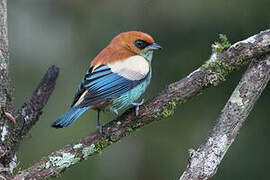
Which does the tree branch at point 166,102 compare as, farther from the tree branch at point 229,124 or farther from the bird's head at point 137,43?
the bird's head at point 137,43

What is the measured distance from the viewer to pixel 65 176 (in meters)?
A: 7.20

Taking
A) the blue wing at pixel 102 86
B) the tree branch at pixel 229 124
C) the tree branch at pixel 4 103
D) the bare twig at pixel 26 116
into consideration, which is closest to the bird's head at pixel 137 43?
the blue wing at pixel 102 86

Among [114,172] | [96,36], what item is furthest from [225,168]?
[96,36]

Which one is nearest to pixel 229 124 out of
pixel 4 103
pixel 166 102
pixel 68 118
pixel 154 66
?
pixel 166 102

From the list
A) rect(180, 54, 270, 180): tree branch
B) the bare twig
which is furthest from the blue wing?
rect(180, 54, 270, 180): tree branch

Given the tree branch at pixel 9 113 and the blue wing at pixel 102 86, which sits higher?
the blue wing at pixel 102 86

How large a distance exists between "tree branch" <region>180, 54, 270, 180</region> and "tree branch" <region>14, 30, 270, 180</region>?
0.15 meters

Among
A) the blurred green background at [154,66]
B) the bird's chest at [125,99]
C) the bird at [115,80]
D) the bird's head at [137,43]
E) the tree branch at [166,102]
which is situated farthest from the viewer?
the blurred green background at [154,66]

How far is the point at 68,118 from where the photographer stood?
450 cm

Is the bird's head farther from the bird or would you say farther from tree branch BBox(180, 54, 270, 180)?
tree branch BBox(180, 54, 270, 180)

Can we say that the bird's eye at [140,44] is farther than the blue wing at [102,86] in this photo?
Yes

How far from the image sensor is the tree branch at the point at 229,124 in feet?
13.6

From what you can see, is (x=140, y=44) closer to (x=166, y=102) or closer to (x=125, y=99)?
(x=125, y=99)

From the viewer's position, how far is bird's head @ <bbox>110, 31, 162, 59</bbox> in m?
5.61
